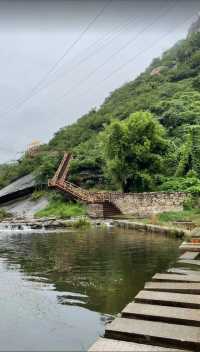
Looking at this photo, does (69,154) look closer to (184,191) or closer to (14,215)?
(14,215)

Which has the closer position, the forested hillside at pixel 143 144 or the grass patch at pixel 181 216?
the grass patch at pixel 181 216

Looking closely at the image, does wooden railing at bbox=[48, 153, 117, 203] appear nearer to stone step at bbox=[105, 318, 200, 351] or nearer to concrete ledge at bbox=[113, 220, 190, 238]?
concrete ledge at bbox=[113, 220, 190, 238]

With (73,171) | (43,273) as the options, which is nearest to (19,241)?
(43,273)

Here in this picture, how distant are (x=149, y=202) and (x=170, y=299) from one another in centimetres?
2240

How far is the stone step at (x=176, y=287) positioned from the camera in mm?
7546

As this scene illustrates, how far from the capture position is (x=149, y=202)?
29.2m

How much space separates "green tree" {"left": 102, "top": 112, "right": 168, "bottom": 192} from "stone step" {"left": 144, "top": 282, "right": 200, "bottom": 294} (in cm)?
2302

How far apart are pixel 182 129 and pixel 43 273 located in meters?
31.4

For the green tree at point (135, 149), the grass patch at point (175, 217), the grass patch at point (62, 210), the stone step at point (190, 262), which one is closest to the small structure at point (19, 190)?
the grass patch at point (62, 210)

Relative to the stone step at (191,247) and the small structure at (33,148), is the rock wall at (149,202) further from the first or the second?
the small structure at (33,148)

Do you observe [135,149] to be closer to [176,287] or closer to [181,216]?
[181,216]

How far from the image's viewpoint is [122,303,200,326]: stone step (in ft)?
19.3

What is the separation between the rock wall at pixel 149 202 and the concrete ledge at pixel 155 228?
3697 mm

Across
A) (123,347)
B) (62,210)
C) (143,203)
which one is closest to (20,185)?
(62,210)
